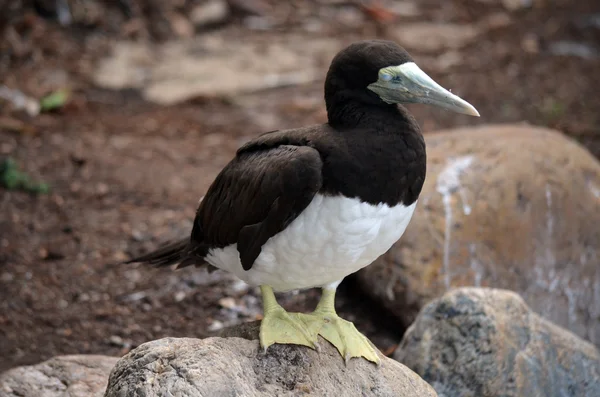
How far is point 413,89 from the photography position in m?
3.70

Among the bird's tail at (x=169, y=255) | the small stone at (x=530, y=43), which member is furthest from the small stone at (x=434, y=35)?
the bird's tail at (x=169, y=255)

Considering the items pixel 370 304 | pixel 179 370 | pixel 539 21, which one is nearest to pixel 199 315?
pixel 370 304

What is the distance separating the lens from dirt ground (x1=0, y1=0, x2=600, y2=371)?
6.09 meters

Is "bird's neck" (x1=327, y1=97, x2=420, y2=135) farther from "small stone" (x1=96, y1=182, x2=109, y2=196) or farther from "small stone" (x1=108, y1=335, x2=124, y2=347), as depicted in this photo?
"small stone" (x1=96, y1=182, x2=109, y2=196)

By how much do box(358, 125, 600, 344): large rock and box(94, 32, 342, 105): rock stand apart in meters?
4.36

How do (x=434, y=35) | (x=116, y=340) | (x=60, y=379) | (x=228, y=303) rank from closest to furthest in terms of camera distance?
1. (x=60, y=379)
2. (x=116, y=340)
3. (x=228, y=303)
4. (x=434, y=35)

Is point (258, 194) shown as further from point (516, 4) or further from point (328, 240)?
point (516, 4)

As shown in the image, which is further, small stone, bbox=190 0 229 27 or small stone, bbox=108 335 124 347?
small stone, bbox=190 0 229 27

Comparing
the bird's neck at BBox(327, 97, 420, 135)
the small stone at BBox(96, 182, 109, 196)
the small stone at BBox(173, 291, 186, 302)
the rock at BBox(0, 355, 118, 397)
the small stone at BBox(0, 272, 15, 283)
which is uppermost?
the bird's neck at BBox(327, 97, 420, 135)

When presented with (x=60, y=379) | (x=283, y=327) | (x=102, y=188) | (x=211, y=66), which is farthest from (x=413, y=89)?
(x=211, y=66)

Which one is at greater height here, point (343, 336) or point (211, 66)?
point (343, 336)

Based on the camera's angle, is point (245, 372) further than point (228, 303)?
No

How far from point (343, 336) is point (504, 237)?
2.27 meters

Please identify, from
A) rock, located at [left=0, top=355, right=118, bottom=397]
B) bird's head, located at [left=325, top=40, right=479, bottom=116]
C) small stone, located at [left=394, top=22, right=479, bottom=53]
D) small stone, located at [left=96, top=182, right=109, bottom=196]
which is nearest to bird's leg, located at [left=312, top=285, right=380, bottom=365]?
bird's head, located at [left=325, top=40, right=479, bottom=116]
